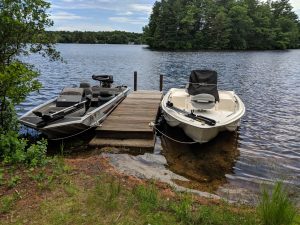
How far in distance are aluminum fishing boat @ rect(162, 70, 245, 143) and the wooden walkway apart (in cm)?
98

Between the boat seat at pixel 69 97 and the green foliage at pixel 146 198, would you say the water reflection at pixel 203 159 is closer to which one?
the green foliage at pixel 146 198

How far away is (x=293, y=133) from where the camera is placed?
1320cm

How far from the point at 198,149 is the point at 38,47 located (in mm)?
5940

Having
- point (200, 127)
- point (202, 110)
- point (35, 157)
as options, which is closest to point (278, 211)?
point (35, 157)

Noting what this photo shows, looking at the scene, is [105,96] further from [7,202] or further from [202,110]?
[7,202]

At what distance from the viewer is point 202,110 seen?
38.6 feet

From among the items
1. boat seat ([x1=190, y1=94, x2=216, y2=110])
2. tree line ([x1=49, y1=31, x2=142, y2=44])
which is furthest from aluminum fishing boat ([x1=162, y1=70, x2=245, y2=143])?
tree line ([x1=49, y1=31, x2=142, y2=44])

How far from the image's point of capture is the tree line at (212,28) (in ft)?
288

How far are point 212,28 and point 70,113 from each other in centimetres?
8202

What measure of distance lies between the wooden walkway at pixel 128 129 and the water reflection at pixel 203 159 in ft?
2.64

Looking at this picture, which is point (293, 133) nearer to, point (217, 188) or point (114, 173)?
point (217, 188)

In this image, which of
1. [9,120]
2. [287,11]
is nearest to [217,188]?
[9,120]

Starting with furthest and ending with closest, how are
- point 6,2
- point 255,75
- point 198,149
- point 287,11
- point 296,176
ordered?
point 287,11 → point 255,75 → point 198,149 → point 296,176 → point 6,2

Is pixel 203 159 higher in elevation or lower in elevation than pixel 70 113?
lower
